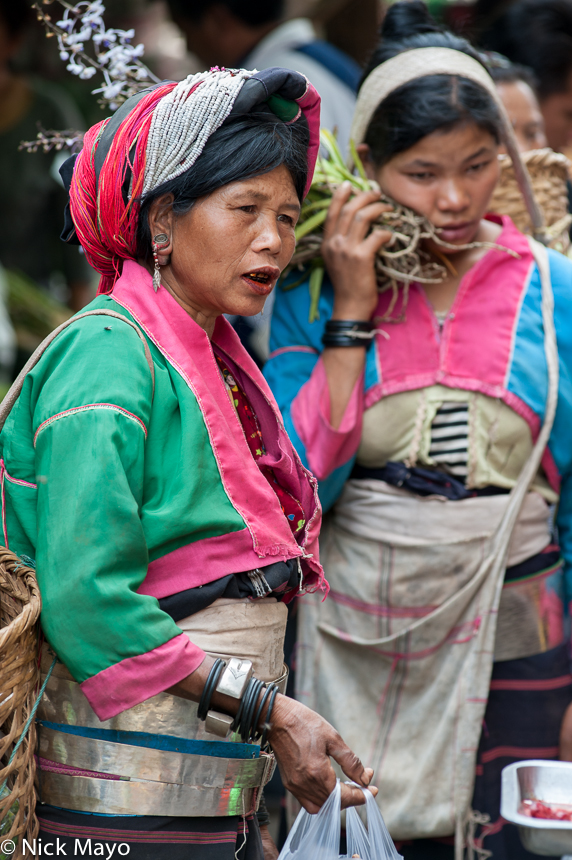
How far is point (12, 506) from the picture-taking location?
61.5 inches

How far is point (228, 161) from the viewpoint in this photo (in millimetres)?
1541

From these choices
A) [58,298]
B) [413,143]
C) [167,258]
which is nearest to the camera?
[167,258]

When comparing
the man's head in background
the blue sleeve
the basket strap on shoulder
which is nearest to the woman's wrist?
the blue sleeve

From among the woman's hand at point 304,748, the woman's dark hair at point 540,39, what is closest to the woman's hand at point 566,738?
the woman's hand at point 304,748

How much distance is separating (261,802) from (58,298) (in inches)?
185

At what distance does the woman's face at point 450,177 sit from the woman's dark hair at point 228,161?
848 mm

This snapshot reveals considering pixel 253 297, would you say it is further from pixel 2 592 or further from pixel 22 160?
→ pixel 22 160

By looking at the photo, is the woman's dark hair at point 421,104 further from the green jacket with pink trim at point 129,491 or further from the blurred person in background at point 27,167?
the blurred person in background at point 27,167

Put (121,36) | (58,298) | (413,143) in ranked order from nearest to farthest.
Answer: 1. (121,36)
2. (413,143)
3. (58,298)

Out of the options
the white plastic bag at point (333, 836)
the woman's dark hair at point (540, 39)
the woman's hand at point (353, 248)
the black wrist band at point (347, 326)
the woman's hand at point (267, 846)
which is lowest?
the woman's hand at point (267, 846)

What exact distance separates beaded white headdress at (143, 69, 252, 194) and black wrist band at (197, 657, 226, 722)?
0.81 metres

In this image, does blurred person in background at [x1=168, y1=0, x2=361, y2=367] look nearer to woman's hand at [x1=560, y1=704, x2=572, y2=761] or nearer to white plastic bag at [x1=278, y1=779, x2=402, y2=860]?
woman's hand at [x1=560, y1=704, x2=572, y2=761]

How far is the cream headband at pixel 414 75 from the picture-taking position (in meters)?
2.41

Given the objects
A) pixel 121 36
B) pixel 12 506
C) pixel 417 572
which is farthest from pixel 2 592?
pixel 121 36
